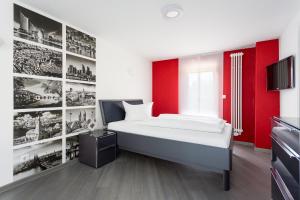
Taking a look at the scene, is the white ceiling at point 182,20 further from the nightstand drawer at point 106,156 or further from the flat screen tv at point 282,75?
the nightstand drawer at point 106,156

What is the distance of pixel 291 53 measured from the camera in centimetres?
239

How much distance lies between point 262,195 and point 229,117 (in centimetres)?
231

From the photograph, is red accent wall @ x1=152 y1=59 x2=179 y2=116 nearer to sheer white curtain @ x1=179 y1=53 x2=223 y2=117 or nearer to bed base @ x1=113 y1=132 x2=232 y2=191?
sheer white curtain @ x1=179 y1=53 x2=223 y2=117

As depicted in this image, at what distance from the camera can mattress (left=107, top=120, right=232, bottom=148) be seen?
1.83m

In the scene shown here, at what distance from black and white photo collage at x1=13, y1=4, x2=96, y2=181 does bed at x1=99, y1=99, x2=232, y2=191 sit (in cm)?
A: 58

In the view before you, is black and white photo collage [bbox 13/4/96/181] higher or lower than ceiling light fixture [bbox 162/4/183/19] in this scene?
lower

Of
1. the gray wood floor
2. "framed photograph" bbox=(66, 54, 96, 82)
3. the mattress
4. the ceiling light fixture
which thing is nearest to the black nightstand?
the gray wood floor

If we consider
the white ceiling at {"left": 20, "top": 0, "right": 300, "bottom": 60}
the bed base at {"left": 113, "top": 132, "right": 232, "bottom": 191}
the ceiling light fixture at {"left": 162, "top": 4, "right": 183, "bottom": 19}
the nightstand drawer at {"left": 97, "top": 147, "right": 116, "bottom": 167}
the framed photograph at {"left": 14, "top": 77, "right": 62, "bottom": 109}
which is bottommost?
the nightstand drawer at {"left": 97, "top": 147, "right": 116, "bottom": 167}

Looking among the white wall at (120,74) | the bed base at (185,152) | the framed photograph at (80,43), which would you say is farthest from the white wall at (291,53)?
the framed photograph at (80,43)

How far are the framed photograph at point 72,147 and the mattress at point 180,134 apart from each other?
2.18 ft

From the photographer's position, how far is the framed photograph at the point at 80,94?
244 cm

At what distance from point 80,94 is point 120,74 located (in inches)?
49.6

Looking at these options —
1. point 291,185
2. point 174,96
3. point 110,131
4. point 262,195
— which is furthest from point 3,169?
point 174,96

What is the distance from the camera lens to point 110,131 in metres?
2.74
